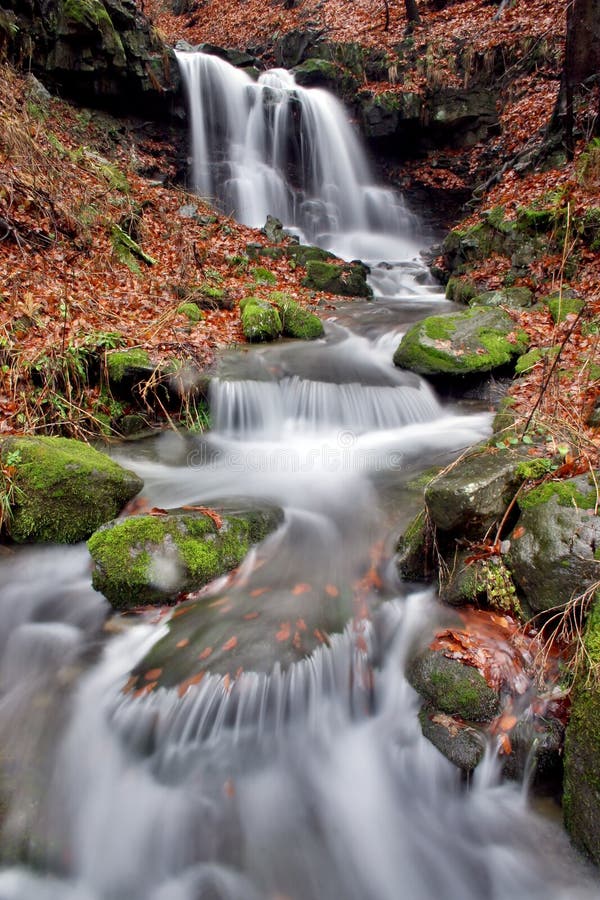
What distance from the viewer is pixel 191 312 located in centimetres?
756

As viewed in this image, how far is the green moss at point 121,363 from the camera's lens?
18.6 ft

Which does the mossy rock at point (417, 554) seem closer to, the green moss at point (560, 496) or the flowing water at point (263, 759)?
the flowing water at point (263, 759)

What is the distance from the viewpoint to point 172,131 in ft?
45.8

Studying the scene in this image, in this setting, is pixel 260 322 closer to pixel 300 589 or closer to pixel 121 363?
pixel 121 363

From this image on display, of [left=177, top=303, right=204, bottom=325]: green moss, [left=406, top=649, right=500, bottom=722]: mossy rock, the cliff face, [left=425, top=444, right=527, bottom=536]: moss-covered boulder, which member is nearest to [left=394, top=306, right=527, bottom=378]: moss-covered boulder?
[left=177, top=303, right=204, bottom=325]: green moss

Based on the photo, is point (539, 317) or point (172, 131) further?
point (172, 131)

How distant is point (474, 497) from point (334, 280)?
29.2ft

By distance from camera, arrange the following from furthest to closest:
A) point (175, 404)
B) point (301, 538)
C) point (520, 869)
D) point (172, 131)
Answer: point (172, 131)
point (175, 404)
point (301, 538)
point (520, 869)

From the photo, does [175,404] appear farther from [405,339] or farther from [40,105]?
[40,105]

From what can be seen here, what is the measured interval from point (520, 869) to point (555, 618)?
1164 millimetres

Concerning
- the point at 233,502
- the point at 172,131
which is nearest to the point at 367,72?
the point at 172,131

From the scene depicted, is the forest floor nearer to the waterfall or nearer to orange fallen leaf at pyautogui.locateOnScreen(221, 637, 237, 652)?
the waterfall

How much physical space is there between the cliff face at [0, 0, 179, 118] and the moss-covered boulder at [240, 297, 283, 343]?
8670 millimetres

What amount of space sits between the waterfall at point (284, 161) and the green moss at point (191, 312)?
7.44 m
